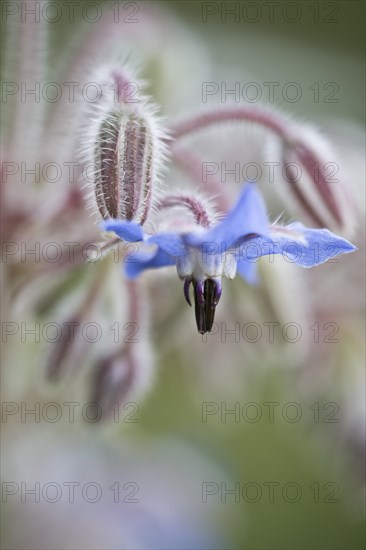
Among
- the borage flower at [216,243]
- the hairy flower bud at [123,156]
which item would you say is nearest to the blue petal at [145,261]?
the borage flower at [216,243]

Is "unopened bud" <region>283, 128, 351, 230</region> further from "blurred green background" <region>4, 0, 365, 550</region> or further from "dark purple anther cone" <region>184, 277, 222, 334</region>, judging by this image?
"dark purple anther cone" <region>184, 277, 222, 334</region>

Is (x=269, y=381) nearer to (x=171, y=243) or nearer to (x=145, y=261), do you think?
(x=145, y=261)

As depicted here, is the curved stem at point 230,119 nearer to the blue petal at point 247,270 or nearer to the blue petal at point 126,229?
the blue petal at point 247,270

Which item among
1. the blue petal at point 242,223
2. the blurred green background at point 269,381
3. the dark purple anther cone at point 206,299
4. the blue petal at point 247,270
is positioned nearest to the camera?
the blue petal at point 242,223

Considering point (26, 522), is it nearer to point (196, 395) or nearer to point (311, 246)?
point (196, 395)

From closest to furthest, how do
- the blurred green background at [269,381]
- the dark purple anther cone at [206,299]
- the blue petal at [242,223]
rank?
the blue petal at [242,223] < the dark purple anther cone at [206,299] < the blurred green background at [269,381]

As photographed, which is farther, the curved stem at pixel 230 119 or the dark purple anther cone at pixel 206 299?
the curved stem at pixel 230 119
